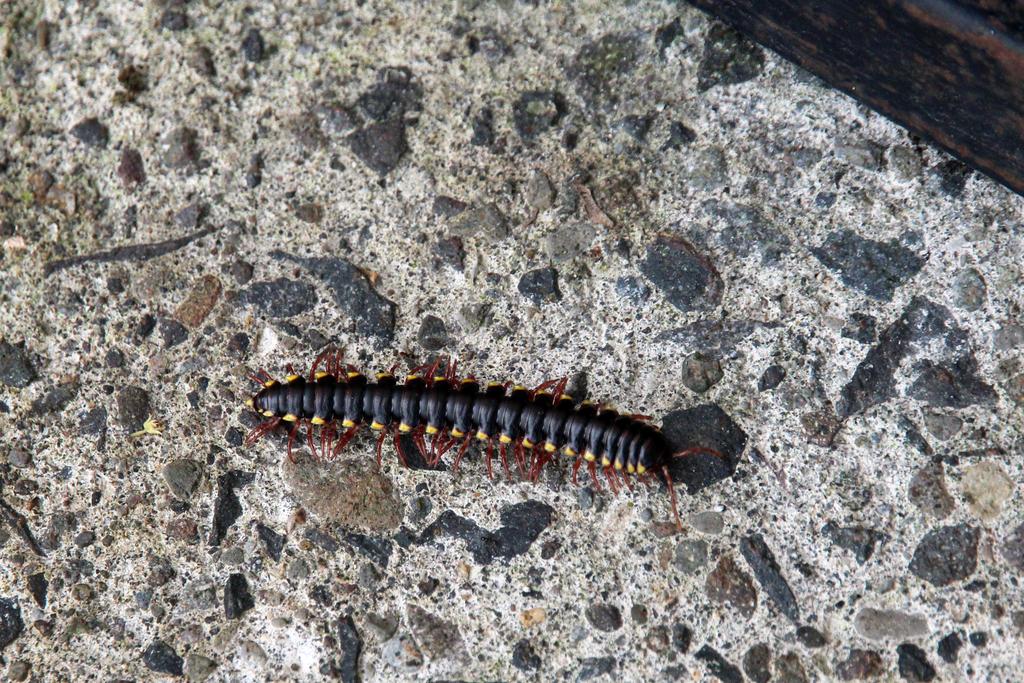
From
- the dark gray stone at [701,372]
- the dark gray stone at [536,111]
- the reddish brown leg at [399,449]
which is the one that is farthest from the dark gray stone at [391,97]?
the dark gray stone at [701,372]

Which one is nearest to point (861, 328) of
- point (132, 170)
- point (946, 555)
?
point (946, 555)

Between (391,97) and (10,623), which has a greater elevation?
(391,97)

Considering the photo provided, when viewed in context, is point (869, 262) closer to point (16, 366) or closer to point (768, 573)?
point (768, 573)

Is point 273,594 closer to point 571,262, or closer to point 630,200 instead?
point 571,262

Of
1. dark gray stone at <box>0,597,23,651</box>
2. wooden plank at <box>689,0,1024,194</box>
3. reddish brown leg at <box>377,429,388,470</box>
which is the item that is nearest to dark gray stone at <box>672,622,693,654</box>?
reddish brown leg at <box>377,429,388,470</box>

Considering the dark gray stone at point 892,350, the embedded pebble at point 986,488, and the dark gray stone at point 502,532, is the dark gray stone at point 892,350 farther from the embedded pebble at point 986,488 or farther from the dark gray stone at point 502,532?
the dark gray stone at point 502,532

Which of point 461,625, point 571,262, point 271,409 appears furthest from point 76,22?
point 461,625
